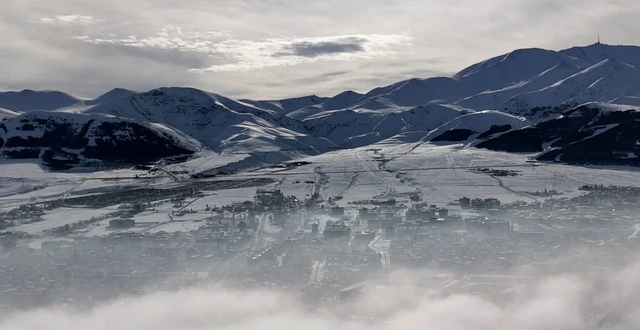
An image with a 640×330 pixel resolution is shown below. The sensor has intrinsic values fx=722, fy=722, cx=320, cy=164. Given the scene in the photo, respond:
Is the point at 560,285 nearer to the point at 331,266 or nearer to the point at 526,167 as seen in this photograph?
the point at 331,266

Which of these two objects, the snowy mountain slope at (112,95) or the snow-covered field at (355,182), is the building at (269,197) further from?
the snowy mountain slope at (112,95)

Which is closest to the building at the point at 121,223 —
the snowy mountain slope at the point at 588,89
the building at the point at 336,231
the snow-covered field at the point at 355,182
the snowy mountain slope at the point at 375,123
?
the snow-covered field at the point at 355,182

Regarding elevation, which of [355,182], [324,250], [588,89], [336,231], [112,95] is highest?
[588,89]

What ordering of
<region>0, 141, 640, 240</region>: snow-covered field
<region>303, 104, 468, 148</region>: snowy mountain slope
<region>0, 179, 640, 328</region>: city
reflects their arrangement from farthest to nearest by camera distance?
<region>303, 104, 468, 148</region>: snowy mountain slope → <region>0, 141, 640, 240</region>: snow-covered field → <region>0, 179, 640, 328</region>: city

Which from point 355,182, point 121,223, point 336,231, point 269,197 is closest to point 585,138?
point 355,182

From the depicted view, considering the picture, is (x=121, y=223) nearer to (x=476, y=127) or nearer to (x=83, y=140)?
(x=83, y=140)

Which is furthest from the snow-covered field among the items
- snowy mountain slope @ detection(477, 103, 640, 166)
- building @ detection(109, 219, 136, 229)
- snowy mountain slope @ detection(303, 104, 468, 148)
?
snowy mountain slope @ detection(303, 104, 468, 148)

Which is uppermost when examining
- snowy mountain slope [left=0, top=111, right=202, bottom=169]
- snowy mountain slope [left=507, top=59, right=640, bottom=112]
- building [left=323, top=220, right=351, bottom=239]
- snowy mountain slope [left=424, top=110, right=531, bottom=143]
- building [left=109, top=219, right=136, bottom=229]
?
snowy mountain slope [left=507, top=59, right=640, bottom=112]

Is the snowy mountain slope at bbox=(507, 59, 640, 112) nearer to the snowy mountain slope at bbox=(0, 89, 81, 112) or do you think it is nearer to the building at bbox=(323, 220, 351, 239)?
the snowy mountain slope at bbox=(0, 89, 81, 112)
